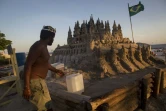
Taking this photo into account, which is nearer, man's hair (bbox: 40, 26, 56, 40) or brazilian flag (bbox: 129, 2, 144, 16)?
man's hair (bbox: 40, 26, 56, 40)

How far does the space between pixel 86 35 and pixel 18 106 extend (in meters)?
39.9

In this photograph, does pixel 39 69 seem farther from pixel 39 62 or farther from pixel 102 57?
pixel 102 57

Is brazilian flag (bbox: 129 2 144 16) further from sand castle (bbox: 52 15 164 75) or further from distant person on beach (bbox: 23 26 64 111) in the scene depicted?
distant person on beach (bbox: 23 26 64 111)

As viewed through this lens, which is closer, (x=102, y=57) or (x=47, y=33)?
(x=47, y=33)

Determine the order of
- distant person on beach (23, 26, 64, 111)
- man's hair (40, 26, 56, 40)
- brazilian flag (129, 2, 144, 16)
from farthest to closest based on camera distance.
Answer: brazilian flag (129, 2, 144, 16), man's hair (40, 26, 56, 40), distant person on beach (23, 26, 64, 111)

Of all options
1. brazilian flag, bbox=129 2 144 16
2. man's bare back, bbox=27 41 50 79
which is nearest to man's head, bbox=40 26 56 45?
man's bare back, bbox=27 41 50 79

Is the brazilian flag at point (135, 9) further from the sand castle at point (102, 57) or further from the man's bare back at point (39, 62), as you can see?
the man's bare back at point (39, 62)

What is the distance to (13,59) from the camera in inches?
253

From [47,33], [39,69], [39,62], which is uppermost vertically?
[47,33]

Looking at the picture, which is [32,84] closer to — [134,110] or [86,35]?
[134,110]

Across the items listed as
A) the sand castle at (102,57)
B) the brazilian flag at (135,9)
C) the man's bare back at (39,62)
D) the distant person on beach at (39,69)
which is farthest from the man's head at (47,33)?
the brazilian flag at (135,9)

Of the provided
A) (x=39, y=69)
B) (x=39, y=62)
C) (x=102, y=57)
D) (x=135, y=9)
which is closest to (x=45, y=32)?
(x=39, y=62)

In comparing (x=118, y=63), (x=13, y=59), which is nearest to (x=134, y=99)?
(x=13, y=59)

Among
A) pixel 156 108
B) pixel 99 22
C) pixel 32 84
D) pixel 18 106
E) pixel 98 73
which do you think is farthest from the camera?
pixel 99 22
